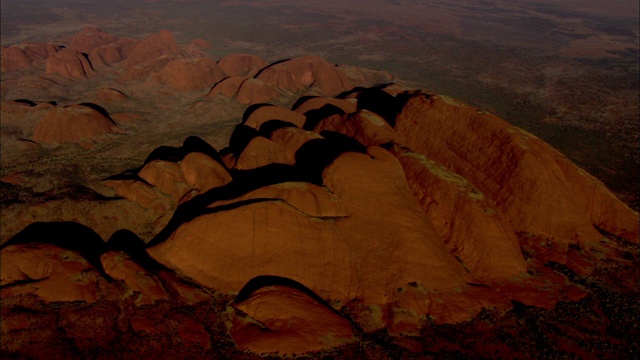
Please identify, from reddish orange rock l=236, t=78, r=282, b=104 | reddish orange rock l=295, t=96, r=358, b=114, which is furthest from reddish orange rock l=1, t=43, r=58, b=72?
reddish orange rock l=295, t=96, r=358, b=114

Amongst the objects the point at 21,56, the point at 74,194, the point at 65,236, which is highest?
the point at 21,56

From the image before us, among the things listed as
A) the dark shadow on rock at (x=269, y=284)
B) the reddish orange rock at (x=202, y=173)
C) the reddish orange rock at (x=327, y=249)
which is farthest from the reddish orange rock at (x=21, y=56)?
the dark shadow on rock at (x=269, y=284)

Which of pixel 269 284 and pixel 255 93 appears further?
pixel 255 93

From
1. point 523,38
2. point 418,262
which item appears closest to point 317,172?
point 418,262

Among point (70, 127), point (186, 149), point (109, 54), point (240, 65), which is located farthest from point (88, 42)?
point (186, 149)

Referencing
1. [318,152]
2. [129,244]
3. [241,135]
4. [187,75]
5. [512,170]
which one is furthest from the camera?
[187,75]

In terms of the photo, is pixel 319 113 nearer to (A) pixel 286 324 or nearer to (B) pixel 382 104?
(B) pixel 382 104
